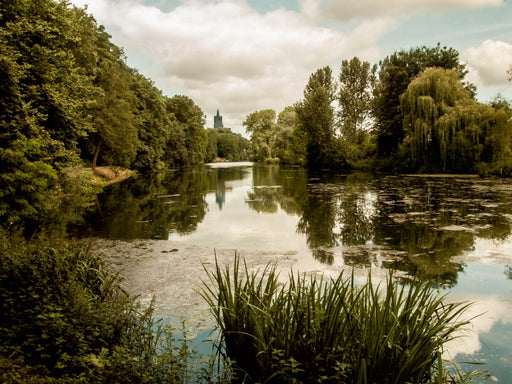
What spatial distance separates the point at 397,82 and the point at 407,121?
871 cm

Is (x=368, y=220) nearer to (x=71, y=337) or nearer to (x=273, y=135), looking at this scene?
(x=71, y=337)

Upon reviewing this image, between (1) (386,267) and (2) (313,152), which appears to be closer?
(1) (386,267)

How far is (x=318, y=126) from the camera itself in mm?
45469

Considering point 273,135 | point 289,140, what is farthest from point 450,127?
point 273,135

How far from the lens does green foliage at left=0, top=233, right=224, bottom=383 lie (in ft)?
9.70

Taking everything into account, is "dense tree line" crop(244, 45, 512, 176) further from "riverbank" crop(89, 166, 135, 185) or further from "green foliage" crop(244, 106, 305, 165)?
"riverbank" crop(89, 166, 135, 185)

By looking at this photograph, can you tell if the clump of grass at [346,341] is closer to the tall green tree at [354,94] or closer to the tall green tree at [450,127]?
the tall green tree at [450,127]

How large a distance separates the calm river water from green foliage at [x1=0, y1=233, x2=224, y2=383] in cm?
325

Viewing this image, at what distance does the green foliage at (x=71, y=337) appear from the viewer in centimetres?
296

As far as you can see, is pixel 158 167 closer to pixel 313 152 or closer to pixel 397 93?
pixel 313 152

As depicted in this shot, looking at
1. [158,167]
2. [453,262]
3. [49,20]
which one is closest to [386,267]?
[453,262]

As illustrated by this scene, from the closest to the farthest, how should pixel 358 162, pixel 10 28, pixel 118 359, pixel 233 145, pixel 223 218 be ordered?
pixel 118 359
pixel 10 28
pixel 223 218
pixel 358 162
pixel 233 145

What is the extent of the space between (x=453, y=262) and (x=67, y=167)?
1638cm

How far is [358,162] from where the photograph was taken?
132 feet
